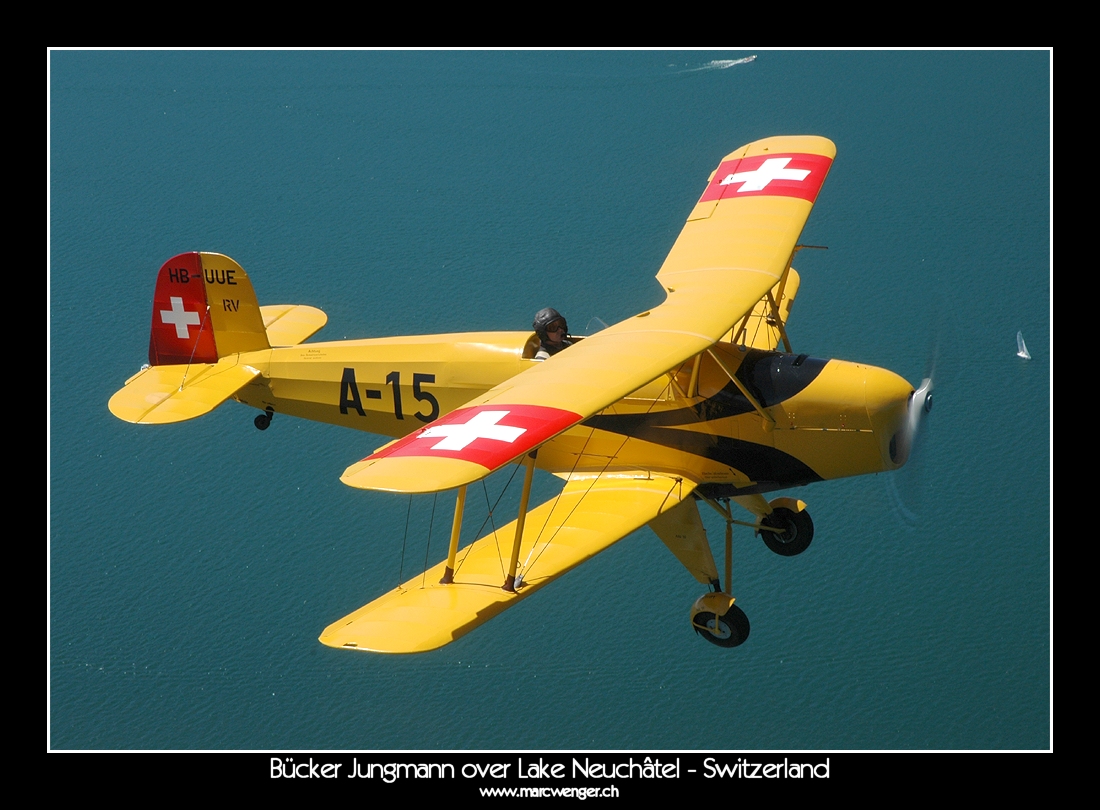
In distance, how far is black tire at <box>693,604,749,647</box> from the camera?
10.4 m

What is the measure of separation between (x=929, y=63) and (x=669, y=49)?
331 cm

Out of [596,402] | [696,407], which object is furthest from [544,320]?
[596,402]

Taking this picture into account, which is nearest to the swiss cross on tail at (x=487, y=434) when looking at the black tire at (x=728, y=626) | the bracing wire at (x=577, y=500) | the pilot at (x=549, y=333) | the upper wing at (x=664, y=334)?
the upper wing at (x=664, y=334)

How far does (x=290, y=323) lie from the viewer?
1226cm

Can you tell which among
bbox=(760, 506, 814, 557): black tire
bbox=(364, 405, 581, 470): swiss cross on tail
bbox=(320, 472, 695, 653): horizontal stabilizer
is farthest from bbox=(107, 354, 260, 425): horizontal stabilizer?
bbox=(760, 506, 814, 557): black tire

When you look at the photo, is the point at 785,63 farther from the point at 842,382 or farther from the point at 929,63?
the point at 842,382

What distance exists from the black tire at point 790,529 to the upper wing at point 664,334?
80.8 inches

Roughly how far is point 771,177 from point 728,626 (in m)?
3.73

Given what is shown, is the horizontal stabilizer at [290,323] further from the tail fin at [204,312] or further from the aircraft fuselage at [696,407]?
the aircraft fuselage at [696,407]

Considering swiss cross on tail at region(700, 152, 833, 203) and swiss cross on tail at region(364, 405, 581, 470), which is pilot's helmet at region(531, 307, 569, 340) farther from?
swiss cross on tail at region(364, 405, 581, 470)

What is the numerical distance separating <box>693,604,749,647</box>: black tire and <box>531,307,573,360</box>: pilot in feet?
7.38

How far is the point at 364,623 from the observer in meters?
8.71

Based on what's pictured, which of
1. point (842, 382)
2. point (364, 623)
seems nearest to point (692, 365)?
point (842, 382)

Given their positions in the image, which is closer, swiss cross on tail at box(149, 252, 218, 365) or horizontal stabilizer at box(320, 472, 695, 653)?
horizontal stabilizer at box(320, 472, 695, 653)
